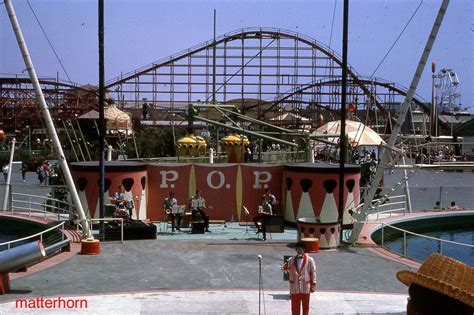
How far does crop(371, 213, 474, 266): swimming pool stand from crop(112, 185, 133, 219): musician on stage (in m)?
7.59

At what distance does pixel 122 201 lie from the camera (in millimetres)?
19125

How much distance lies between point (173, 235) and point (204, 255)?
3.30 meters

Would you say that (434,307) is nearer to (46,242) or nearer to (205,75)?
(46,242)

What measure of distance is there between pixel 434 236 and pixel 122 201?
11020mm

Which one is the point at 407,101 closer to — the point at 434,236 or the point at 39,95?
the point at 434,236

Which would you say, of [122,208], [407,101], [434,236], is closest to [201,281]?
[122,208]

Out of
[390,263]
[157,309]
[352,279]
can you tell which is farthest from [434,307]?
[390,263]

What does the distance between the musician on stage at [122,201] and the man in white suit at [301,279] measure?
1028cm

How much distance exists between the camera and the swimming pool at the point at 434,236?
19.1 metres

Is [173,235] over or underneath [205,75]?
underneath

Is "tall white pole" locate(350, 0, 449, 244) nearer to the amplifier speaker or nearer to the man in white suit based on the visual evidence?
the amplifier speaker

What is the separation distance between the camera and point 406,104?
16.2 meters

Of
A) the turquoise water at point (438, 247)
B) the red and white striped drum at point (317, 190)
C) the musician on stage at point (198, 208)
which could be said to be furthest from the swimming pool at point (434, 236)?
the musician on stage at point (198, 208)

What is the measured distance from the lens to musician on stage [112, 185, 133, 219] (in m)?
19.0
